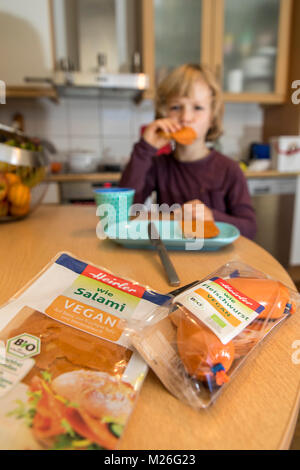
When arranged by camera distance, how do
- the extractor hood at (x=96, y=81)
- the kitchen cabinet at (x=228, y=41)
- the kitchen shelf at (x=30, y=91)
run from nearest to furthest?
the extractor hood at (x=96, y=81) < the kitchen shelf at (x=30, y=91) < the kitchen cabinet at (x=228, y=41)

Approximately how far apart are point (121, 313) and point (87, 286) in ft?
0.20

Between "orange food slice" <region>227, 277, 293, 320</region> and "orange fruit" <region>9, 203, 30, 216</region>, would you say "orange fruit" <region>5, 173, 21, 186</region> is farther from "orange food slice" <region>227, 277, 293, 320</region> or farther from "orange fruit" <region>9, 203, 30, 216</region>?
"orange food slice" <region>227, 277, 293, 320</region>

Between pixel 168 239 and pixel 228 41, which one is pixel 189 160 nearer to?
pixel 168 239

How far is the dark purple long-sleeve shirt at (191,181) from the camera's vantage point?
1.19m

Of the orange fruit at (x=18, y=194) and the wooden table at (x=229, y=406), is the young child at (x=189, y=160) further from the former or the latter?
the wooden table at (x=229, y=406)

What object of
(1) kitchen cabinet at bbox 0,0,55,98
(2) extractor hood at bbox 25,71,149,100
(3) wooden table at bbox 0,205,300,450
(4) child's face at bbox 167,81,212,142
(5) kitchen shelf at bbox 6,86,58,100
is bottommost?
(3) wooden table at bbox 0,205,300,450

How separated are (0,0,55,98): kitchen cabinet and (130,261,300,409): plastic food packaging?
87.2 inches

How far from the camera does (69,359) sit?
0.30m

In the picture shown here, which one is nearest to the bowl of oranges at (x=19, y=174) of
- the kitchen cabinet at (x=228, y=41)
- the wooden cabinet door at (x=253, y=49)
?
the kitchen cabinet at (x=228, y=41)

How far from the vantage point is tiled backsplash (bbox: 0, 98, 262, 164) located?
253 centimetres

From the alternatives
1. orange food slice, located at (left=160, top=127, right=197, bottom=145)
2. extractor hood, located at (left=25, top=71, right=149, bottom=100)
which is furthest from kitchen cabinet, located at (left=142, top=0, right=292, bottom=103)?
orange food slice, located at (left=160, top=127, right=197, bottom=145)

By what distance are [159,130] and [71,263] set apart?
0.87 metres

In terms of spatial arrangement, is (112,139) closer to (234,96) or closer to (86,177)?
(86,177)

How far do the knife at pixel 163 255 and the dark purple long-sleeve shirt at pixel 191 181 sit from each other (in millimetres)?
550
